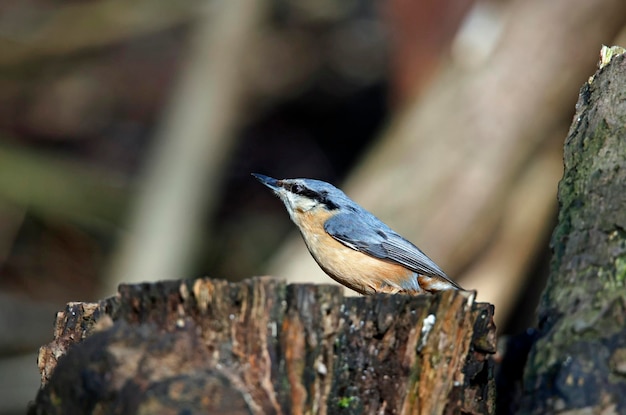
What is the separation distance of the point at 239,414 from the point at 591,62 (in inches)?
231

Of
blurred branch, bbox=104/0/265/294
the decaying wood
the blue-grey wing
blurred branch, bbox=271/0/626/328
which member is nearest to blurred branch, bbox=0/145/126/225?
blurred branch, bbox=104/0/265/294

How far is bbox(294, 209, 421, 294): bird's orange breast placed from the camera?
4680 millimetres

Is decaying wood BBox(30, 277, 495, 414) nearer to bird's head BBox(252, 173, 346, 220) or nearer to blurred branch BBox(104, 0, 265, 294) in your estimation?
bird's head BBox(252, 173, 346, 220)

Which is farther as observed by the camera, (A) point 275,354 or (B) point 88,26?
(B) point 88,26

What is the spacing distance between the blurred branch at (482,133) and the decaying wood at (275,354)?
4.58m

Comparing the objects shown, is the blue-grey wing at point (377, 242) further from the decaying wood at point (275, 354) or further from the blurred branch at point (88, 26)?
the blurred branch at point (88, 26)

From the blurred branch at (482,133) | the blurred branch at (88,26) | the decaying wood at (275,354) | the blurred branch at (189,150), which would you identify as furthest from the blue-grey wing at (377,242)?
the blurred branch at (88,26)

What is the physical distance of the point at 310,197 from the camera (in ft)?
17.0

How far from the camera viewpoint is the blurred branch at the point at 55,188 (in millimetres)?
8875

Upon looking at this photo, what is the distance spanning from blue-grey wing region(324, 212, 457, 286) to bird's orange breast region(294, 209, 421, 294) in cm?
3

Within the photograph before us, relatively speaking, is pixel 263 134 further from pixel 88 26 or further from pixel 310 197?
pixel 310 197

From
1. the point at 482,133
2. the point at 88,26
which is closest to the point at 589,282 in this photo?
the point at 482,133

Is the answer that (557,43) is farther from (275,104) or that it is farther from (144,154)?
(144,154)

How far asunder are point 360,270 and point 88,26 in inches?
217
